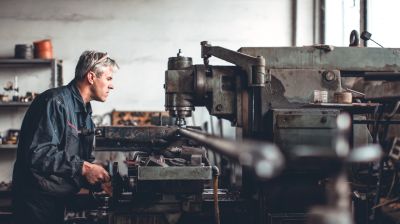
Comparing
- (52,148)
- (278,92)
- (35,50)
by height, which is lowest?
(52,148)

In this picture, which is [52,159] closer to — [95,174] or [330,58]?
[95,174]

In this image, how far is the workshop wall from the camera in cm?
537

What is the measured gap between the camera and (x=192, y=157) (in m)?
1.80

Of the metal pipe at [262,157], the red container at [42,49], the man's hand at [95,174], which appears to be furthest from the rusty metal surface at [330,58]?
the red container at [42,49]

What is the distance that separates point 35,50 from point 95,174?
330 cm

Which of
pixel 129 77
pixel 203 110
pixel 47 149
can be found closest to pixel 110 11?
pixel 129 77

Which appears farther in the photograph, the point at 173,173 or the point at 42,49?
the point at 42,49

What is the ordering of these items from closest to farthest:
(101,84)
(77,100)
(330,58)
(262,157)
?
(262,157), (330,58), (77,100), (101,84)

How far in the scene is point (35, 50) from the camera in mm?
5039

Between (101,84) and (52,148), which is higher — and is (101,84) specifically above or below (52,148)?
above

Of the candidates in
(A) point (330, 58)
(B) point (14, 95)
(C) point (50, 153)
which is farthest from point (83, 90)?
(B) point (14, 95)

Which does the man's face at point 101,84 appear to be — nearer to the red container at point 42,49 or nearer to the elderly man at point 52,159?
the elderly man at point 52,159

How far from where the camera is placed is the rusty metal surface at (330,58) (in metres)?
1.94

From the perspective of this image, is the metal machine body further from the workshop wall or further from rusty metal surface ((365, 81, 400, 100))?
the workshop wall
